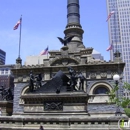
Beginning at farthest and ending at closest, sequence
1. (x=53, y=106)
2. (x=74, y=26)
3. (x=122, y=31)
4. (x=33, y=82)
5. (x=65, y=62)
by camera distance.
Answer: (x=122, y=31) < (x=74, y=26) < (x=65, y=62) < (x=33, y=82) < (x=53, y=106)

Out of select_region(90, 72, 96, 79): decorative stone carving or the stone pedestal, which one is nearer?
the stone pedestal

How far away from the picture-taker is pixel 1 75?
97.8 metres

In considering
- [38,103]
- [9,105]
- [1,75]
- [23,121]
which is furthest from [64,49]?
[1,75]

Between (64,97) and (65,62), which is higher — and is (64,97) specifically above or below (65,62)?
below

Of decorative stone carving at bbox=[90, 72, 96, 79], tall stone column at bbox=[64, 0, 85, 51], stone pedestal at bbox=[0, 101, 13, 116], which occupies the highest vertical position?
tall stone column at bbox=[64, 0, 85, 51]

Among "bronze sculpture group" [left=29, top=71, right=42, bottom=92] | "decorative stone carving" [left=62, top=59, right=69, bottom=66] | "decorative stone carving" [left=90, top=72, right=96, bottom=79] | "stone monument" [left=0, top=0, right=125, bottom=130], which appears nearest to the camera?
"stone monument" [left=0, top=0, right=125, bottom=130]

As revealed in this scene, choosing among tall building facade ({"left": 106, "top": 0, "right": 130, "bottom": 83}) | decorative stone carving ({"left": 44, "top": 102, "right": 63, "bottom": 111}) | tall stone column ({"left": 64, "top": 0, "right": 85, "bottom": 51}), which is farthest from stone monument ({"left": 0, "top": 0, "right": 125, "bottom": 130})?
tall building facade ({"left": 106, "top": 0, "right": 130, "bottom": 83})

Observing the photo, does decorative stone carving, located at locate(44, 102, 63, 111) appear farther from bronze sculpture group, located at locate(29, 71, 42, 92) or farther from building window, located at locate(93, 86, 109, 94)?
building window, located at locate(93, 86, 109, 94)

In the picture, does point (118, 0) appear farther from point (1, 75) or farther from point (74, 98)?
point (74, 98)

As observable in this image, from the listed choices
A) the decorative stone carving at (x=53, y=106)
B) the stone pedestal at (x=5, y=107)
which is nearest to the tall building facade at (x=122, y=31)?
the stone pedestal at (x=5, y=107)

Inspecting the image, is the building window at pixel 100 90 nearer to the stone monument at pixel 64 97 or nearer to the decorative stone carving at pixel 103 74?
the stone monument at pixel 64 97

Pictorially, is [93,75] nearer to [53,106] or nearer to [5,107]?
[5,107]

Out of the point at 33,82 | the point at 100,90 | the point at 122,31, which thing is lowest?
the point at 100,90

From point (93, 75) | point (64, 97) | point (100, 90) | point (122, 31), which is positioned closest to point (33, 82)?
point (64, 97)
